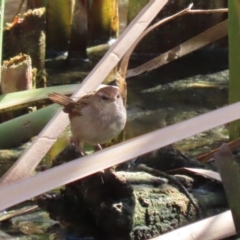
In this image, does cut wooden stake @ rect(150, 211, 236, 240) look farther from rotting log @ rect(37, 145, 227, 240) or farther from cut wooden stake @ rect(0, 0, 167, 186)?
cut wooden stake @ rect(0, 0, 167, 186)

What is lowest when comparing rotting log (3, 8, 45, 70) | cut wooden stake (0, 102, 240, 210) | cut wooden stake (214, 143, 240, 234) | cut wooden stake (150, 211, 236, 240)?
cut wooden stake (150, 211, 236, 240)

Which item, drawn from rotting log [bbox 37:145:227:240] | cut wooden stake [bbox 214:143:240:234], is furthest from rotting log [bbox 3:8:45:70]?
cut wooden stake [bbox 214:143:240:234]

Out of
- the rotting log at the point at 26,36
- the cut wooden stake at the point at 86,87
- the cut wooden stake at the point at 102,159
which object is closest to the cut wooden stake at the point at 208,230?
the cut wooden stake at the point at 102,159

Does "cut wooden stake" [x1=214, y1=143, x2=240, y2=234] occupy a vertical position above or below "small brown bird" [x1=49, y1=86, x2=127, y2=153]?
below

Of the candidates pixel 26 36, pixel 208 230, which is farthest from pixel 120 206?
pixel 26 36

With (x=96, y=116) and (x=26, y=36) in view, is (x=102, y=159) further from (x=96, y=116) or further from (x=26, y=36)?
(x=26, y=36)

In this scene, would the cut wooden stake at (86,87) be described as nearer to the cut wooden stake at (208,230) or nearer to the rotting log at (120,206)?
the rotting log at (120,206)

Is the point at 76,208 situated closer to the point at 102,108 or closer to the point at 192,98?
the point at 102,108

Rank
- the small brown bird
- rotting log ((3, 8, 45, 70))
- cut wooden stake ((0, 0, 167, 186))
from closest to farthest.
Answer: cut wooden stake ((0, 0, 167, 186))
the small brown bird
rotting log ((3, 8, 45, 70))
